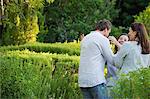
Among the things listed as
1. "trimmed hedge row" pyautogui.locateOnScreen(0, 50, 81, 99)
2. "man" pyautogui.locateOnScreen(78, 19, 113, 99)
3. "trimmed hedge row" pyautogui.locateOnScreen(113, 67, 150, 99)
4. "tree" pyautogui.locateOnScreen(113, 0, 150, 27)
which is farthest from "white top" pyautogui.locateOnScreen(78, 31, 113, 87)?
"tree" pyautogui.locateOnScreen(113, 0, 150, 27)

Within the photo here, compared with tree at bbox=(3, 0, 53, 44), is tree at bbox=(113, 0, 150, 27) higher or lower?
higher

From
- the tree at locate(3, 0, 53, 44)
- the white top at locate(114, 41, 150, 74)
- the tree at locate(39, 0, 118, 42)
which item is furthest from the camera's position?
the tree at locate(39, 0, 118, 42)

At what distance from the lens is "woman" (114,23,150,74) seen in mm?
7047

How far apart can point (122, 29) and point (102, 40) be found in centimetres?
1458

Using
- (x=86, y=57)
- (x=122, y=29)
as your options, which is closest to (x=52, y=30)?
(x=122, y=29)

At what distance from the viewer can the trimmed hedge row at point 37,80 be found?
26.9 ft

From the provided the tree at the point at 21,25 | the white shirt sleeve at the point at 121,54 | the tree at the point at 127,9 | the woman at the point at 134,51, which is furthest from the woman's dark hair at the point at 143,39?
the tree at the point at 127,9

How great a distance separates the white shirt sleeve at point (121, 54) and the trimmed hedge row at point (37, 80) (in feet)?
5.05

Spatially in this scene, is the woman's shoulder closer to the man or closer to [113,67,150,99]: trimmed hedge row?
the man

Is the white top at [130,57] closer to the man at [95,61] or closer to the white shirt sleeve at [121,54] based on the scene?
the white shirt sleeve at [121,54]

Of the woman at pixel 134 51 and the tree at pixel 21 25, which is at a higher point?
the tree at pixel 21 25

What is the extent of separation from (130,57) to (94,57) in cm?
48

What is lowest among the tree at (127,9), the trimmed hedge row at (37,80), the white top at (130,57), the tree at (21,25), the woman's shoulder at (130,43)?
the trimmed hedge row at (37,80)

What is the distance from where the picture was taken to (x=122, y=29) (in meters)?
21.5
